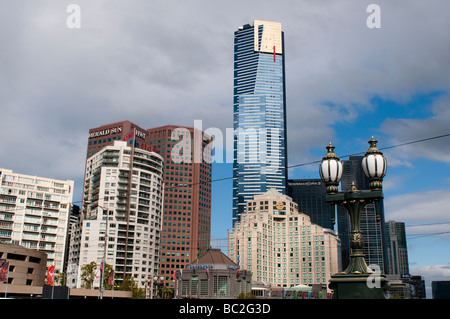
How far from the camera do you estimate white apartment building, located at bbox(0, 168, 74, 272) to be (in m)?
132

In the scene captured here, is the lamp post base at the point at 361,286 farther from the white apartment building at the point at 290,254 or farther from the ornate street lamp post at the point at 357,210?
the white apartment building at the point at 290,254

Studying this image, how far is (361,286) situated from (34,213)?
138700 mm

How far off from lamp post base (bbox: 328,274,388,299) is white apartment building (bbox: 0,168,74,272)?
131794mm

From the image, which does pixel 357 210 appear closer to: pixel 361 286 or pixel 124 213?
pixel 361 286

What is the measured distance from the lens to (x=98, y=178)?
163 meters

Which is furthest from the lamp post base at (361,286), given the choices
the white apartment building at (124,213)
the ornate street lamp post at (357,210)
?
the white apartment building at (124,213)

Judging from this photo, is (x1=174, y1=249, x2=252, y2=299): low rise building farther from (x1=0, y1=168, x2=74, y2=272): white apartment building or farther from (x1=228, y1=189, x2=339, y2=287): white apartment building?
(x1=228, y1=189, x2=339, y2=287): white apartment building

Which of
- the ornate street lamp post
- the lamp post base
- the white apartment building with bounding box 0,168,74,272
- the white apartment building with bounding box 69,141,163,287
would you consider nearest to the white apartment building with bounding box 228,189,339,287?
the white apartment building with bounding box 69,141,163,287

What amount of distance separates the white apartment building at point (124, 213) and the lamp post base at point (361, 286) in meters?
137

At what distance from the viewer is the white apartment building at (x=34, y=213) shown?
132 m

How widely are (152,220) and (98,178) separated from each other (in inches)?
1045

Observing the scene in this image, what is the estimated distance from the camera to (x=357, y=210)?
17703 millimetres

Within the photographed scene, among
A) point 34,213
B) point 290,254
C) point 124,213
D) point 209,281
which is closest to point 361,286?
point 209,281

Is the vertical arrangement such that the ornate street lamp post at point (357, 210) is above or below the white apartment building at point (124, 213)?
below
